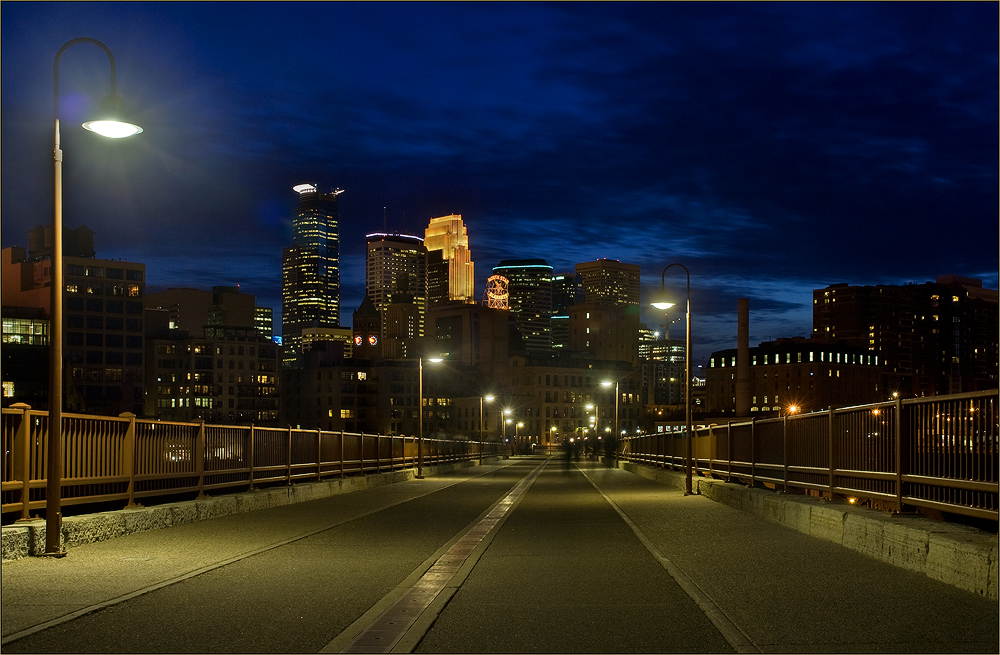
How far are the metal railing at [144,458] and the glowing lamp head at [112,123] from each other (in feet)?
11.6

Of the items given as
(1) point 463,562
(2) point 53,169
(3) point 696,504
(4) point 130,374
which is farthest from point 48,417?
(4) point 130,374

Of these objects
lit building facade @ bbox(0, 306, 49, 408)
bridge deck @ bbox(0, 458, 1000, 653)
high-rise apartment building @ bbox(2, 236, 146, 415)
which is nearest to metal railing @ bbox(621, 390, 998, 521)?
bridge deck @ bbox(0, 458, 1000, 653)

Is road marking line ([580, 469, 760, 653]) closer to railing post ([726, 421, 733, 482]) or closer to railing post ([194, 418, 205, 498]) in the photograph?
railing post ([194, 418, 205, 498])

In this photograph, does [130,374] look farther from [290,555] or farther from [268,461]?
[290,555]

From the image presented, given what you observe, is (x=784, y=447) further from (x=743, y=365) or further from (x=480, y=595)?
(x=743, y=365)

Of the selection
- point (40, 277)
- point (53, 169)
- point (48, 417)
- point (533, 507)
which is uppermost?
point (40, 277)

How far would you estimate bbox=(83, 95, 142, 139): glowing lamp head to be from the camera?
13.1 meters

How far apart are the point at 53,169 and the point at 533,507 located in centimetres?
1324

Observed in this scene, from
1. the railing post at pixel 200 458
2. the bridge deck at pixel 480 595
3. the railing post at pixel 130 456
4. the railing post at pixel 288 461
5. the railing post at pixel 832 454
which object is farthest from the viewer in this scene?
the railing post at pixel 288 461

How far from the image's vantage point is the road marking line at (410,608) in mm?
7594

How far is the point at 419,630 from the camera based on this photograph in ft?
26.5

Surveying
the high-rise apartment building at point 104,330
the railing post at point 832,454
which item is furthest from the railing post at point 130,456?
the high-rise apartment building at point 104,330

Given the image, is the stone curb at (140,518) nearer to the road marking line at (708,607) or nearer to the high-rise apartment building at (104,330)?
the road marking line at (708,607)

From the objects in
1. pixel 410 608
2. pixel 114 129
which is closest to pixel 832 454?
pixel 410 608
